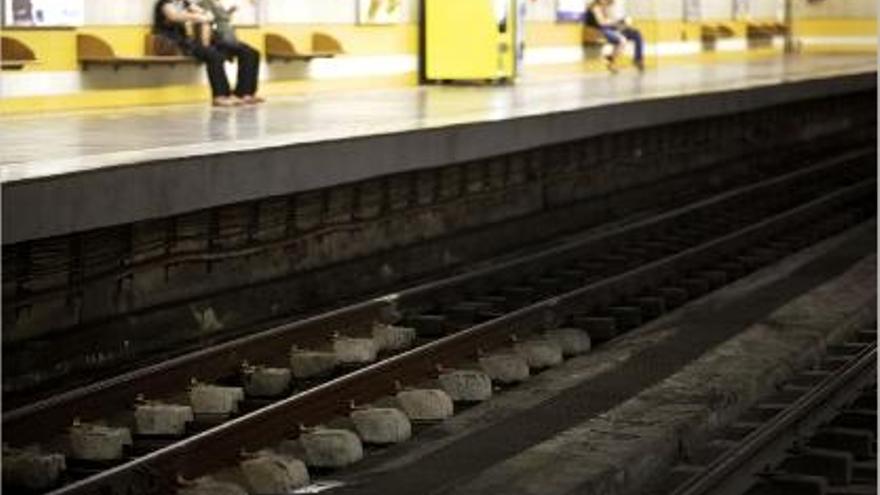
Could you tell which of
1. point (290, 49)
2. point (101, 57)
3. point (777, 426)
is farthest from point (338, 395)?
point (290, 49)

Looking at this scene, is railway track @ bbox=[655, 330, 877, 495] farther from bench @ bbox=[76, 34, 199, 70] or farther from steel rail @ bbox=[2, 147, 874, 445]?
bench @ bbox=[76, 34, 199, 70]

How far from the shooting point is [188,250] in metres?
10.7

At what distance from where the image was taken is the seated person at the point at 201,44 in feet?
51.7

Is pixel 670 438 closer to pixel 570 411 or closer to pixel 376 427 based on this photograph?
pixel 570 411

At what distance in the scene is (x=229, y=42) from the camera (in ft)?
51.9

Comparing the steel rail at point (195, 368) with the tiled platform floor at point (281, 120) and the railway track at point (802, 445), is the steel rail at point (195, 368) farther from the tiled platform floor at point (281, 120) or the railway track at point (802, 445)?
the railway track at point (802, 445)

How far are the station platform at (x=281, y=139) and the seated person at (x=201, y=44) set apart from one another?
1.14 feet

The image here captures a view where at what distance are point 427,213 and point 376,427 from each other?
723 centimetres

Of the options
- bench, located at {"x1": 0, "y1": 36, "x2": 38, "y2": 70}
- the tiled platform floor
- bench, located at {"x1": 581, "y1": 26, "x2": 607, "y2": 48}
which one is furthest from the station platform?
bench, located at {"x1": 581, "y1": 26, "x2": 607, "y2": 48}

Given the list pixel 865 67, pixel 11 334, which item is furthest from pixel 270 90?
pixel 865 67

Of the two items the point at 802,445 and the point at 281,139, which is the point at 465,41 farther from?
the point at 802,445

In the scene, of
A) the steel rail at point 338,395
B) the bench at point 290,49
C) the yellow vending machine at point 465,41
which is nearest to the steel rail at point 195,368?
the steel rail at point 338,395

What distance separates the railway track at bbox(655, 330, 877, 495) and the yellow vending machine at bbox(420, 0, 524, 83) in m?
13.7

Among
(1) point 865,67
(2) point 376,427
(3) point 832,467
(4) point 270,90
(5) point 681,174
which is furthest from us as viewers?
(1) point 865,67
